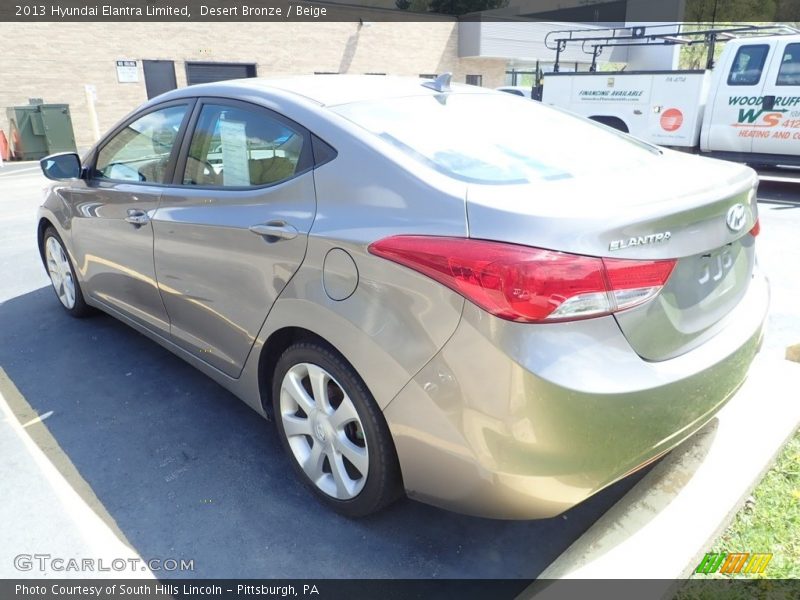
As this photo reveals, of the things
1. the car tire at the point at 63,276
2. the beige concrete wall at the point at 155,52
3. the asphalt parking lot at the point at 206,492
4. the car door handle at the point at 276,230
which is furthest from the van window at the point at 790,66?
the beige concrete wall at the point at 155,52

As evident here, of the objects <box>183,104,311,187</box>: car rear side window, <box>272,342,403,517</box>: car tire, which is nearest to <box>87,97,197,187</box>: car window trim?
<box>183,104,311,187</box>: car rear side window

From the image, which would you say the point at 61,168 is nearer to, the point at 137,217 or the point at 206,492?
the point at 137,217

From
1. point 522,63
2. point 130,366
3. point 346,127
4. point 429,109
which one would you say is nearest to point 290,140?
point 346,127

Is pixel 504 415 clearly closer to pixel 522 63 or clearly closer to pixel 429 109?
pixel 429 109

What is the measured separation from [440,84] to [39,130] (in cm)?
1792

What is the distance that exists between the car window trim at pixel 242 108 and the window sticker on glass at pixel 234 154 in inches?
1.7

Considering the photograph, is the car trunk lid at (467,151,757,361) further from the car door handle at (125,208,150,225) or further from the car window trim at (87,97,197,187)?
the car door handle at (125,208,150,225)

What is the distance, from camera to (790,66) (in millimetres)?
8992

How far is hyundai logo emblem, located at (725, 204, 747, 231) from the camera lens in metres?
2.15

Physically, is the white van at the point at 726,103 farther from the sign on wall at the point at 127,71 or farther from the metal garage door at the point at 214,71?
the sign on wall at the point at 127,71

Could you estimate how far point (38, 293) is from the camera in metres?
5.35

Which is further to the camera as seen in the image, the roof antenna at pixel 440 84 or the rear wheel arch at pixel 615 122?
the rear wheel arch at pixel 615 122

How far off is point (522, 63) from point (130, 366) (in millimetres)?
31157

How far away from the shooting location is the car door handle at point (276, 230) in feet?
7.75
